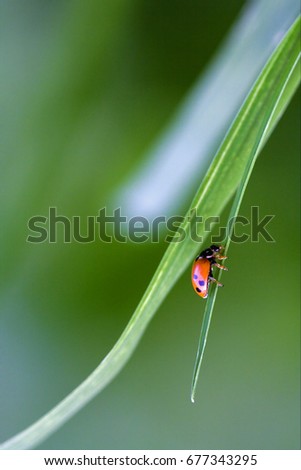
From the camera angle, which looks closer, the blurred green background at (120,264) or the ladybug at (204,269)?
the ladybug at (204,269)

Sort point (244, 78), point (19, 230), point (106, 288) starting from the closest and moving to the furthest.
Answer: point (244, 78) → point (19, 230) → point (106, 288)

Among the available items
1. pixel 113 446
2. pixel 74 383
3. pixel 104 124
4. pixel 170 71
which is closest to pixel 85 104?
pixel 104 124

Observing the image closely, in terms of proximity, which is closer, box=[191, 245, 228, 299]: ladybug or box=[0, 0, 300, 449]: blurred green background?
box=[191, 245, 228, 299]: ladybug

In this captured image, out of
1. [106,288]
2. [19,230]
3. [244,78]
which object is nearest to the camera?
[244,78]

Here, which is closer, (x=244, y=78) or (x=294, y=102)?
(x=244, y=78)

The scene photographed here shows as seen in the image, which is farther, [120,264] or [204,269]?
[120,264]

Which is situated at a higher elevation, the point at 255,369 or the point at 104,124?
the point at 104,124

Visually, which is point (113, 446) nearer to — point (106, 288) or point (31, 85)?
point (106, 288)
